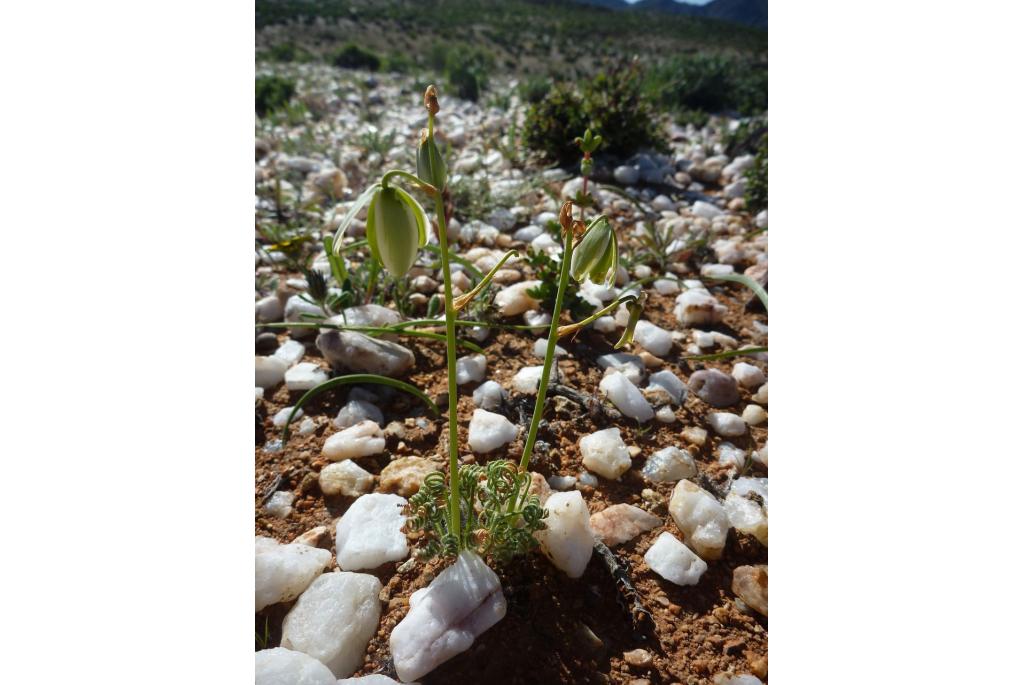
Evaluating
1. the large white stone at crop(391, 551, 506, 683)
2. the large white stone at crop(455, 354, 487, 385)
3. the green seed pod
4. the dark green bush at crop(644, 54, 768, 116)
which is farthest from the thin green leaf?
the dark green bush at crop(644, 54, 768, 116)

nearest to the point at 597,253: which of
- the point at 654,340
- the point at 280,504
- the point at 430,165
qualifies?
the point at 430,165

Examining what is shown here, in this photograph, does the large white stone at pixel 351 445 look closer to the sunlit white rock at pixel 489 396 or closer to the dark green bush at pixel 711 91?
the sunlit white rock at pixel 489 396

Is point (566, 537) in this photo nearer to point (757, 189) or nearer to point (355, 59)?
point (757, 189)

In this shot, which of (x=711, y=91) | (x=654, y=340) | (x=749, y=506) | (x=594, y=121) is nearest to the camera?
(x=749, y=506)

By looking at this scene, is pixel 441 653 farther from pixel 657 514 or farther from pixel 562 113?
pixel 562 113

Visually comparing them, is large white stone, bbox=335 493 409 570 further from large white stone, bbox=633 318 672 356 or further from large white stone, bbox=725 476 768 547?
large white stone, bbox=633 318 672 356

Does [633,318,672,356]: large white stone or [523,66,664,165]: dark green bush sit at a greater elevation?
[523,66,664,165]: dark green bush
